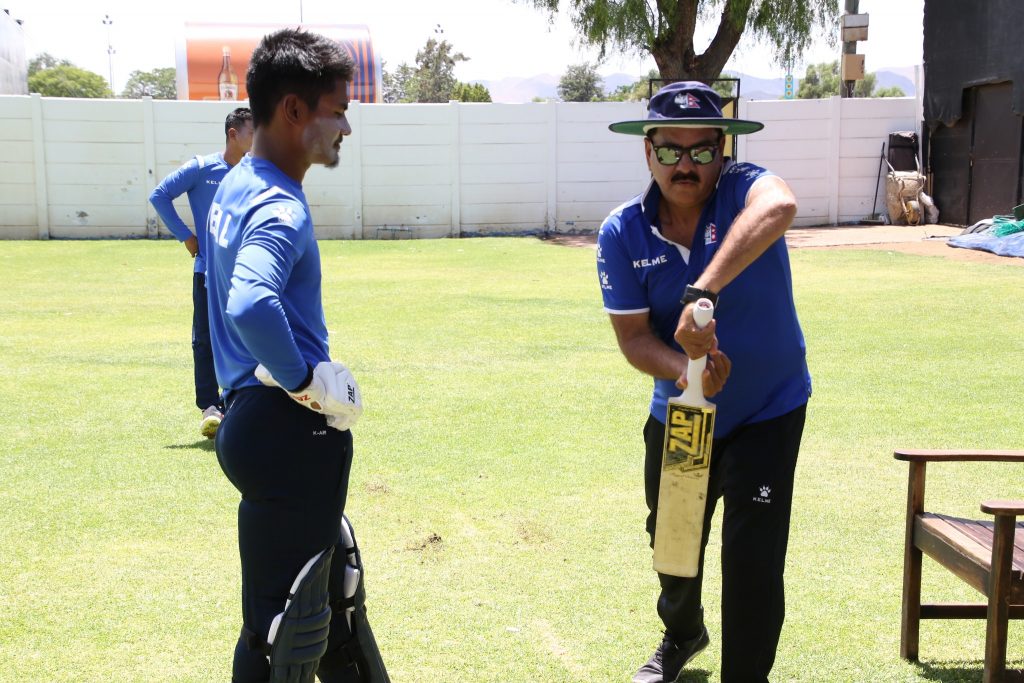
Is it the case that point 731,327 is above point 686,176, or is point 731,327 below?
below

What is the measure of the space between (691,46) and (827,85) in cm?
8006

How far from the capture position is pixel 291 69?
2939 millimetres

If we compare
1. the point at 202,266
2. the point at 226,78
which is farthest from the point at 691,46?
the point at 202,266

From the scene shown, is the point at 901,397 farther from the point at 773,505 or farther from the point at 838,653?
the point at 773,505

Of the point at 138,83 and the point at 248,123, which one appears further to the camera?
the point at 138,83

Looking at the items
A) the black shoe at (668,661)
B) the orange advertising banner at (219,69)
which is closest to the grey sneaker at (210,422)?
the black shoe at (668,661)

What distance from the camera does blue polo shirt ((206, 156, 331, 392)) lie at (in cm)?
264

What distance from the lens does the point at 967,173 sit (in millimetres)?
24469

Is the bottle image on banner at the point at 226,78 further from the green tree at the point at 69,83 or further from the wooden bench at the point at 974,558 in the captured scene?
the green tree at the point at 69,83

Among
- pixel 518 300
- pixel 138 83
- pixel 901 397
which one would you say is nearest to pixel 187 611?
pixel 901 397

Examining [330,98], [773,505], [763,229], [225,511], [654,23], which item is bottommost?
[225,511]

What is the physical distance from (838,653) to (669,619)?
689 millimetres

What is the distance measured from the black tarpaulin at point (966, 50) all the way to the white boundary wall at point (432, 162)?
1400mm

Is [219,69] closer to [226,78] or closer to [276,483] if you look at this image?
[226,78]
